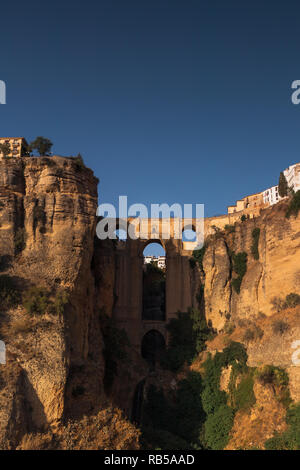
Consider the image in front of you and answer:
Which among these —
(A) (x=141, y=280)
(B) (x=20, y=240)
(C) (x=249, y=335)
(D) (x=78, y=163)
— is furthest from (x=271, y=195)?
(B) (x=20, y=240)

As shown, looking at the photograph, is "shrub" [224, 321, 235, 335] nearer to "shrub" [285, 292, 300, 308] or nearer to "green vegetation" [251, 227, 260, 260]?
"green vegetation" [251, 227, 260, 260]

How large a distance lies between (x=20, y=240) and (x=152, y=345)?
59.3 feet

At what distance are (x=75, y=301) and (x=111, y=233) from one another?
13.8 m

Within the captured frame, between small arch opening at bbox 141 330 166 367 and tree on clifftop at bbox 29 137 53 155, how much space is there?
1682 cm

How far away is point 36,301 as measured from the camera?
24531mm

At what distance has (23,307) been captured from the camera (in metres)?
24.5

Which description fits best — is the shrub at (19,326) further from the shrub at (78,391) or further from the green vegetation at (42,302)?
the shrub at (78,391)

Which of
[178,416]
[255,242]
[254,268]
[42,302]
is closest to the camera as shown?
[42,302]

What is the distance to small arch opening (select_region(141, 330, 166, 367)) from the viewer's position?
4078 cm

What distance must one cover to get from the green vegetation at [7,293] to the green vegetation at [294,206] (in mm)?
17969

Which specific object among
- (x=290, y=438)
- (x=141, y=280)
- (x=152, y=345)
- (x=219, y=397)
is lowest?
(x=290, y=438)

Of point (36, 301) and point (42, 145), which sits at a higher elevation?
point (42, 145)

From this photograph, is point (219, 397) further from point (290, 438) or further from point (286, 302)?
point (290, 438)
